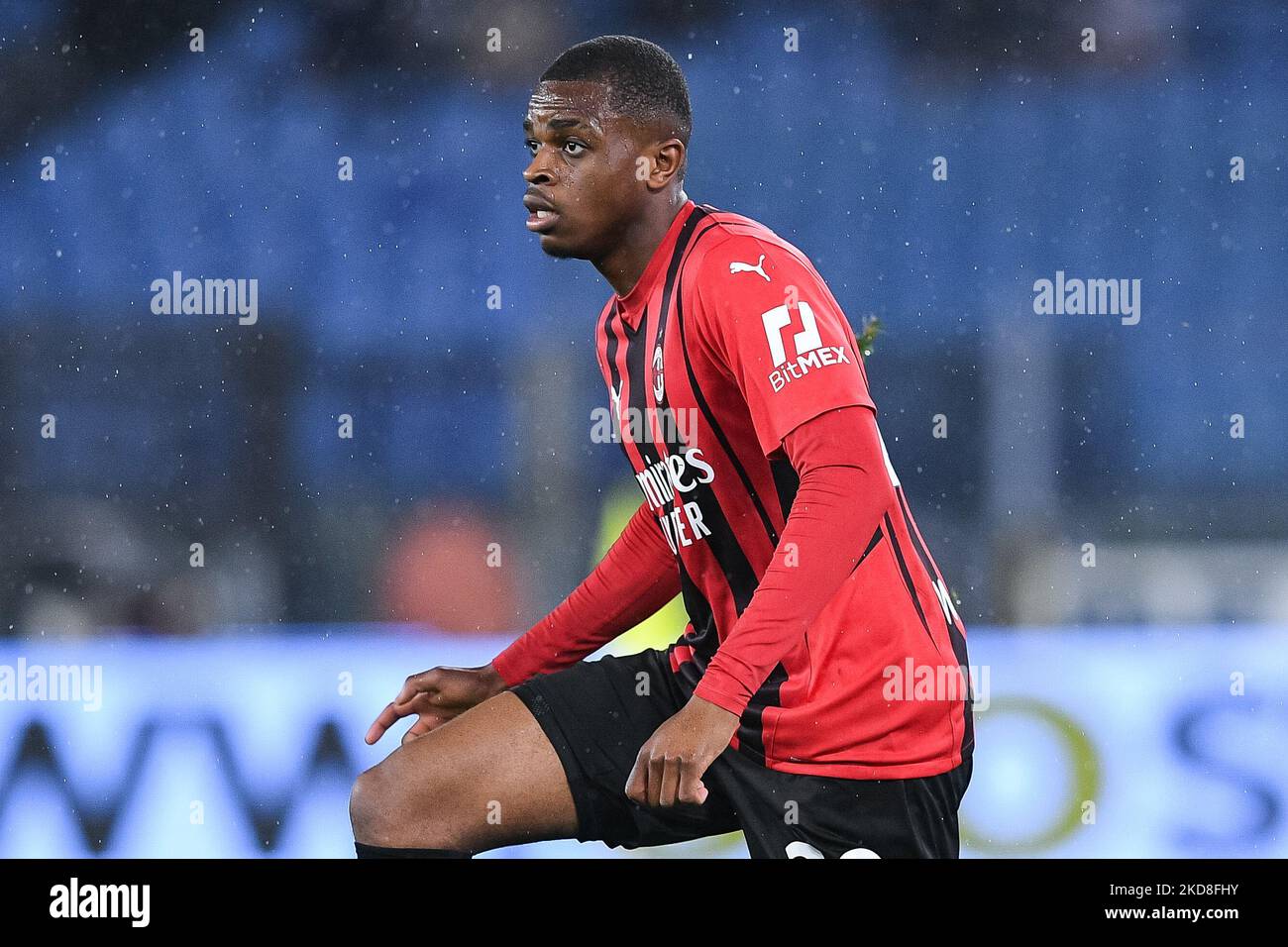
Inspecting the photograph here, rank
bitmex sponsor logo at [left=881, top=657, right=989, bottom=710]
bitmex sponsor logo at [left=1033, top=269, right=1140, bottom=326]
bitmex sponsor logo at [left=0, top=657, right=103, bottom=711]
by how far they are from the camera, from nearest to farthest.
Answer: bitmex sponsor logo at [left=881, top=657, right=989, bottom=710] → bitmex sponsor logo at [left=0, top=657, right=103, bottom=711] → bitmex sponsor logo at [left=1033, top=269, right=1140, bottom=326]

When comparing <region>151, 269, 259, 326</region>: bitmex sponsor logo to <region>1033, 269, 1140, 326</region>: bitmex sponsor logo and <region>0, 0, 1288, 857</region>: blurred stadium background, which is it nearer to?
<region>0, 0, 1288, 857</region>: blurred stadium background

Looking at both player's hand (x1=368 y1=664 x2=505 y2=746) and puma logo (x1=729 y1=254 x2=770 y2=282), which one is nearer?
puma logo (x1=729 y1=254 x2=770 y2=282)

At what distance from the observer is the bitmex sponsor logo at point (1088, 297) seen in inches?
196

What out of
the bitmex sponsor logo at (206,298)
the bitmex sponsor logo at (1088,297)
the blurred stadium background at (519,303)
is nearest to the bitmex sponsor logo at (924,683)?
the blurred stadium background at (519,303)

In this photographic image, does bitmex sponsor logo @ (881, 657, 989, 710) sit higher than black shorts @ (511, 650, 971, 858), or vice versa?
bitmex sponsor logo @ (881, 657, 989, 710)

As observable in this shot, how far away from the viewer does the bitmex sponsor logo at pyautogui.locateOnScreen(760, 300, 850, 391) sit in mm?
1527

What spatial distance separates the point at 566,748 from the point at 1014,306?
12.2ft

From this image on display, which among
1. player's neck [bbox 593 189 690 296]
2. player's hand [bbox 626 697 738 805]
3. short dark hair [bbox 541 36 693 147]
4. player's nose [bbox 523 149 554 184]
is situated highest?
short dark hair [bbox 541 36 693 147]

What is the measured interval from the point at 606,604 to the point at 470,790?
1.17 ft

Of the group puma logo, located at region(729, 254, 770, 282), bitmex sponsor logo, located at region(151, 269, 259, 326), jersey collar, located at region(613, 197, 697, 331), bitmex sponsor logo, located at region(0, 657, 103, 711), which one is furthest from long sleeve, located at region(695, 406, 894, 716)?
bitmex sponsor logo, located at region(151, 269, 259, 326)

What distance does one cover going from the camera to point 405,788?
1.78 meters

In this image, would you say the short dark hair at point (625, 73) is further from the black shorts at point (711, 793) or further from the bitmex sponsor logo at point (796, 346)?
the black shorts at point (711, 793)
